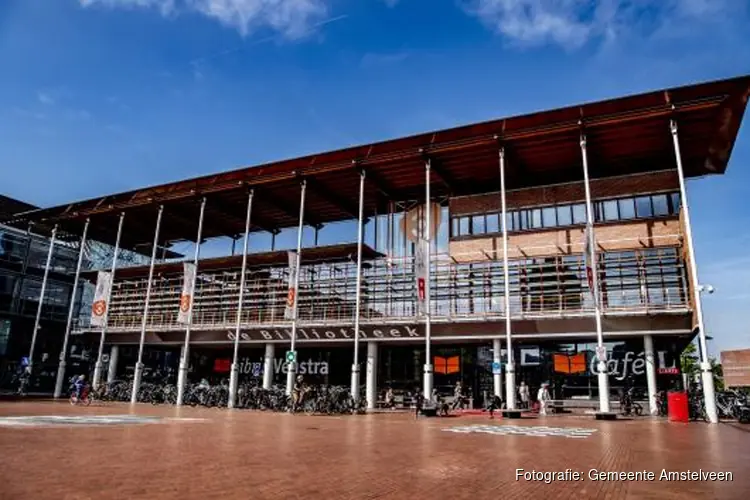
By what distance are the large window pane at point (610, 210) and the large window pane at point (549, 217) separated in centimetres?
285

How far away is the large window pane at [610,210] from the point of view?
104 feet

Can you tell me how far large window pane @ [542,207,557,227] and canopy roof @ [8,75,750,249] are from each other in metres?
1.97

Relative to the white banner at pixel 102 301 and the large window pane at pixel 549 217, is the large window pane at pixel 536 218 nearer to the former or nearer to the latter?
the large window pane at pixel 549 217

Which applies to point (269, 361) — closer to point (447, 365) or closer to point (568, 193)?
point (447, 365)

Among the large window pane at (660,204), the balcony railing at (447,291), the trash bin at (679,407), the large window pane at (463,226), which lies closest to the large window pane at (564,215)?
the balcony railing at (447,291)

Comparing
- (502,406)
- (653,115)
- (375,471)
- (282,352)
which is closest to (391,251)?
(282,352)

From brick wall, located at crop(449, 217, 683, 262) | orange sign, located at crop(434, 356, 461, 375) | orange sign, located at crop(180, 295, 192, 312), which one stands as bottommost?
orange sign, located at crop(434, 356, 461, 375)

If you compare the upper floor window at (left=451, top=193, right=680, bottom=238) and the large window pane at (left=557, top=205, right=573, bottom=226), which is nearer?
the upper floor window at (left=451, top=193, right=680, bottom=238)

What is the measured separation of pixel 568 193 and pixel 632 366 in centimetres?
1125

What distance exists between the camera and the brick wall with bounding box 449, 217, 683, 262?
30094 mm

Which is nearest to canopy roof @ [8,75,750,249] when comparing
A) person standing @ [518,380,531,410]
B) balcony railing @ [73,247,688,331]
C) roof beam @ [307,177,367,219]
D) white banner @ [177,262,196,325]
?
roof beam @ [307,177,367,219]

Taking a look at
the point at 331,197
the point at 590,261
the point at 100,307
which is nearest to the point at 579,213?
the point at 590,261

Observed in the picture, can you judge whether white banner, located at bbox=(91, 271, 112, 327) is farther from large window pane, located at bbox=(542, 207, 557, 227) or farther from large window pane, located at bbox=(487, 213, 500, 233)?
large window pane, located at bbox=(542, 207, 557, 227)

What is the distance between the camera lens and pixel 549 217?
109ft
